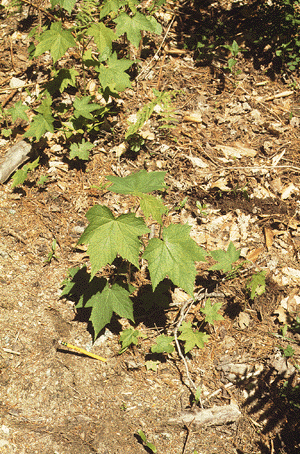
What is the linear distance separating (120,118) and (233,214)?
1.55 meters

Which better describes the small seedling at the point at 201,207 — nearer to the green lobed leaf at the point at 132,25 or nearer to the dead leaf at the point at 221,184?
the dead leaf at the point at 221,184

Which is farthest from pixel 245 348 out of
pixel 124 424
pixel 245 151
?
pixel 245 151

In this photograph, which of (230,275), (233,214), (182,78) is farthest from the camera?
(182,78)

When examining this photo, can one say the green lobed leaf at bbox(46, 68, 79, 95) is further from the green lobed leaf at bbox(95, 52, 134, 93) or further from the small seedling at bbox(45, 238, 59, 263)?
the small seedling at bbox(45, 238, 59, 263)

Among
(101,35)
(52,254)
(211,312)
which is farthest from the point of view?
(101,35)

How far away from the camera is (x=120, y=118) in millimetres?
3518

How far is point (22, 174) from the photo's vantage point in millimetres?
3023

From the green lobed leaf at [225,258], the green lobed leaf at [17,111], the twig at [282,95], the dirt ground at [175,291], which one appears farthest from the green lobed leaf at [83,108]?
the twig at [282,95]

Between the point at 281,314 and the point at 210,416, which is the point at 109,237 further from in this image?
the point at 281,314

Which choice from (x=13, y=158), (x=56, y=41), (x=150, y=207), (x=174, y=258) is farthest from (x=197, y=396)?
(x=56, y=41)

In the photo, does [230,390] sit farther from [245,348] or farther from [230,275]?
[230,275]

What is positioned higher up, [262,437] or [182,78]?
[182,78]

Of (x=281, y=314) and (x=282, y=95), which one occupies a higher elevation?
(x=282, y=95)

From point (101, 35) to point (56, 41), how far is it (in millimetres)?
497
